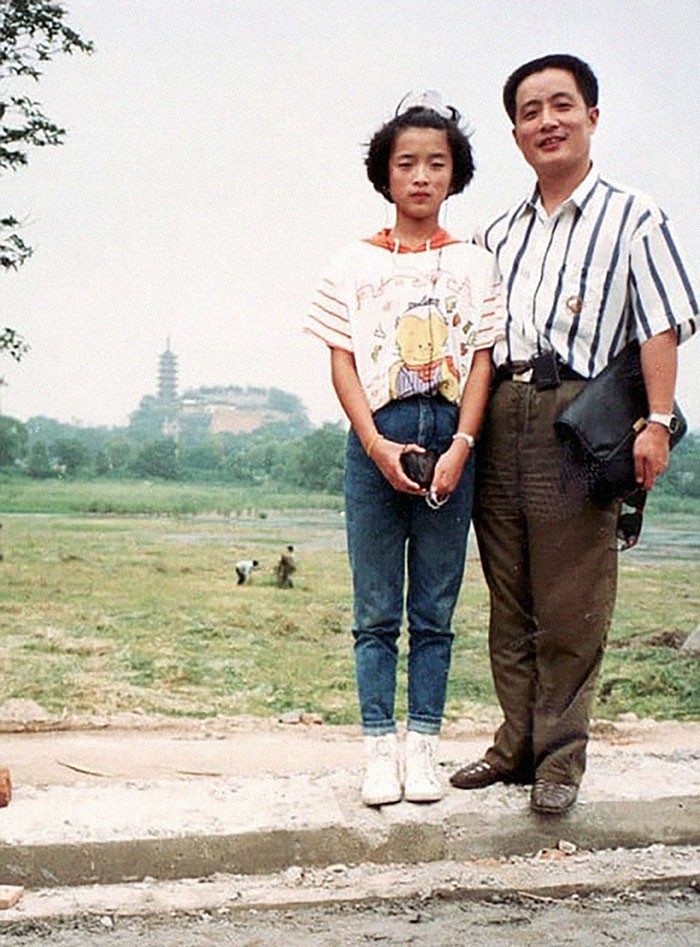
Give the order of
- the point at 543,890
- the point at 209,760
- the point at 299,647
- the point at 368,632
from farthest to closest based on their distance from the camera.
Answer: the point at 299,647
the point at 209,760
the point at 368,632
the point at 543,890

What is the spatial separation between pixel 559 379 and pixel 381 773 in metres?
0.96

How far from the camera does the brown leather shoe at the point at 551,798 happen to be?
300 centimetres

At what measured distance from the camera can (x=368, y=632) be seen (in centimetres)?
297

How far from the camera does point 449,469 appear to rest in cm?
281

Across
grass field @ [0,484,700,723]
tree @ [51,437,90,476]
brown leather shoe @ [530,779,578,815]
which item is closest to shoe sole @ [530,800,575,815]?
brown leather shoe @ [530,779,578,815]

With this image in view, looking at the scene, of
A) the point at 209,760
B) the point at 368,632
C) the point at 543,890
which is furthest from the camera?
the point at 209,760

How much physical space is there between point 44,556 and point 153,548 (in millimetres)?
458

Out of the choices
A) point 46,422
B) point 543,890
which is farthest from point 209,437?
point 543,890

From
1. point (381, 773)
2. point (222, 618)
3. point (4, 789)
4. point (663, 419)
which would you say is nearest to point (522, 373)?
point (663, 419)

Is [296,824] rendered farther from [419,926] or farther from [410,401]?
[410,401]

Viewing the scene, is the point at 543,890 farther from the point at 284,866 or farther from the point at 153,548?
the point at 153,548

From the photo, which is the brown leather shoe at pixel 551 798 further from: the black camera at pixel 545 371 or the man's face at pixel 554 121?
the man's face at pixel 554 121

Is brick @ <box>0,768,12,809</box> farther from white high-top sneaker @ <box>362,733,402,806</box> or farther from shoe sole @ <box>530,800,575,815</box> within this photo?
shoe sole @ <box>530,800,575,815</box>

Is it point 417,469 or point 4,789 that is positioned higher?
point 417,469
